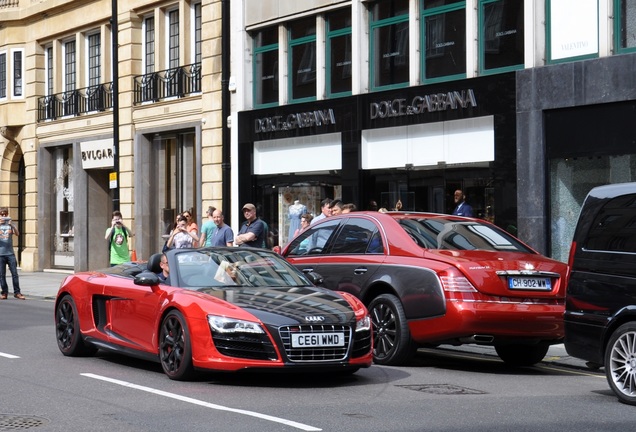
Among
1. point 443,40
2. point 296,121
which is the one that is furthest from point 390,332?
point 296,121

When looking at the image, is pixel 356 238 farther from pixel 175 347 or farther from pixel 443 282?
pixel 175 347

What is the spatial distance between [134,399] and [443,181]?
45.6ft

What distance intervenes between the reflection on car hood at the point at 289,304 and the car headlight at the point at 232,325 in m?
0.10

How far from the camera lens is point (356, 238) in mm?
14164

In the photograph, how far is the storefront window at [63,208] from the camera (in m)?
38.8

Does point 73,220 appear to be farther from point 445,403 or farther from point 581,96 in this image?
point 445,403

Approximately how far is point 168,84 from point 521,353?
20.8m

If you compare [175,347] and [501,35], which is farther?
[501,35]

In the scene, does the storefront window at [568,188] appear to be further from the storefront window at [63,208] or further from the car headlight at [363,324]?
the storefront window at [63,208]

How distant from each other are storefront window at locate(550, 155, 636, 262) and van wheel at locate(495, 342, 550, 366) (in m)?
6.76

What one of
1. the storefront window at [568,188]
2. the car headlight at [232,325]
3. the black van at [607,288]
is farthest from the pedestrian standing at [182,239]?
the black van at [607,288]

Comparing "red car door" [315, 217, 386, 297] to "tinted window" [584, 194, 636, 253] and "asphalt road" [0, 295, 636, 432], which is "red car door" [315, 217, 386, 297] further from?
"tinted window" [584, 194, 636, 253]

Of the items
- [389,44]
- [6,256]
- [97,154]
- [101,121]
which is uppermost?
[389,44]

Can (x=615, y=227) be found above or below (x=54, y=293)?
above
